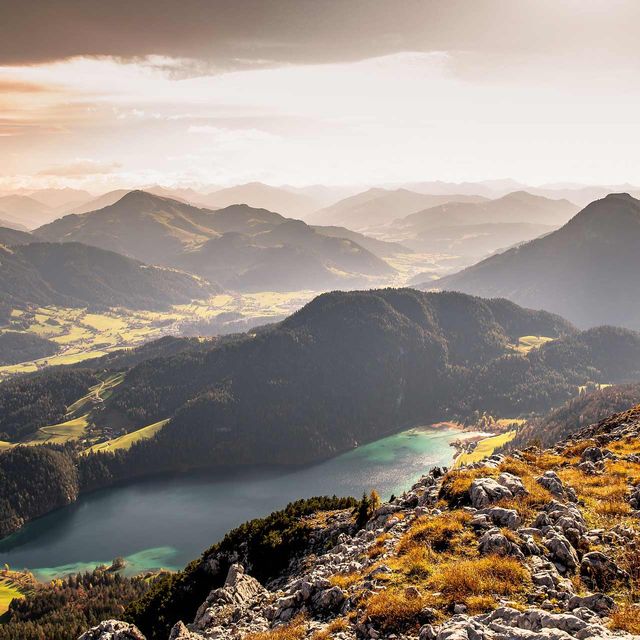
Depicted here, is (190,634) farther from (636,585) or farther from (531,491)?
(636,585)

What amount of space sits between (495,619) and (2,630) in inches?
6935

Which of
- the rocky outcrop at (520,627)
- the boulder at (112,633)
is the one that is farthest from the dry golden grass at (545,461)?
the boulder at (112,633)

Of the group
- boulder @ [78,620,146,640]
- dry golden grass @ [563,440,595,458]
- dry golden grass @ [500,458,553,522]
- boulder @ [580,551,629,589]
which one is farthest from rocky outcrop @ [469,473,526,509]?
boulder @ [78,620,146,640]

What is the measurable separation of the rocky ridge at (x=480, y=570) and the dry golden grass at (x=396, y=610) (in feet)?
0.19

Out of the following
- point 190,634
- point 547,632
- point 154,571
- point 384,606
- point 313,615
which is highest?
point 547,632

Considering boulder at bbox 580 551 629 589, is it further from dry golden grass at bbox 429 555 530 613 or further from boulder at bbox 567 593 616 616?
boulder at bbox 567 593 616 616

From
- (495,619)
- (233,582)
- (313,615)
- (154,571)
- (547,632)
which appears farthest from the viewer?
(154,571)

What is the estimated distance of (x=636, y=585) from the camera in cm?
2355

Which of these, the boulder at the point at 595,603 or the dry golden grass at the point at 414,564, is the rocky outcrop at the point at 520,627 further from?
the dry golden grass at the point at 414,564

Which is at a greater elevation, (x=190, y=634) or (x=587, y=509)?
(x=587, y=509)

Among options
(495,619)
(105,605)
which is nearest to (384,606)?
(495,619)

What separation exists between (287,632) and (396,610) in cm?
807

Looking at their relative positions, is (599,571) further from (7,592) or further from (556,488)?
(7,592)

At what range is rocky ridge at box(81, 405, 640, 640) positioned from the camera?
22.2 meters
